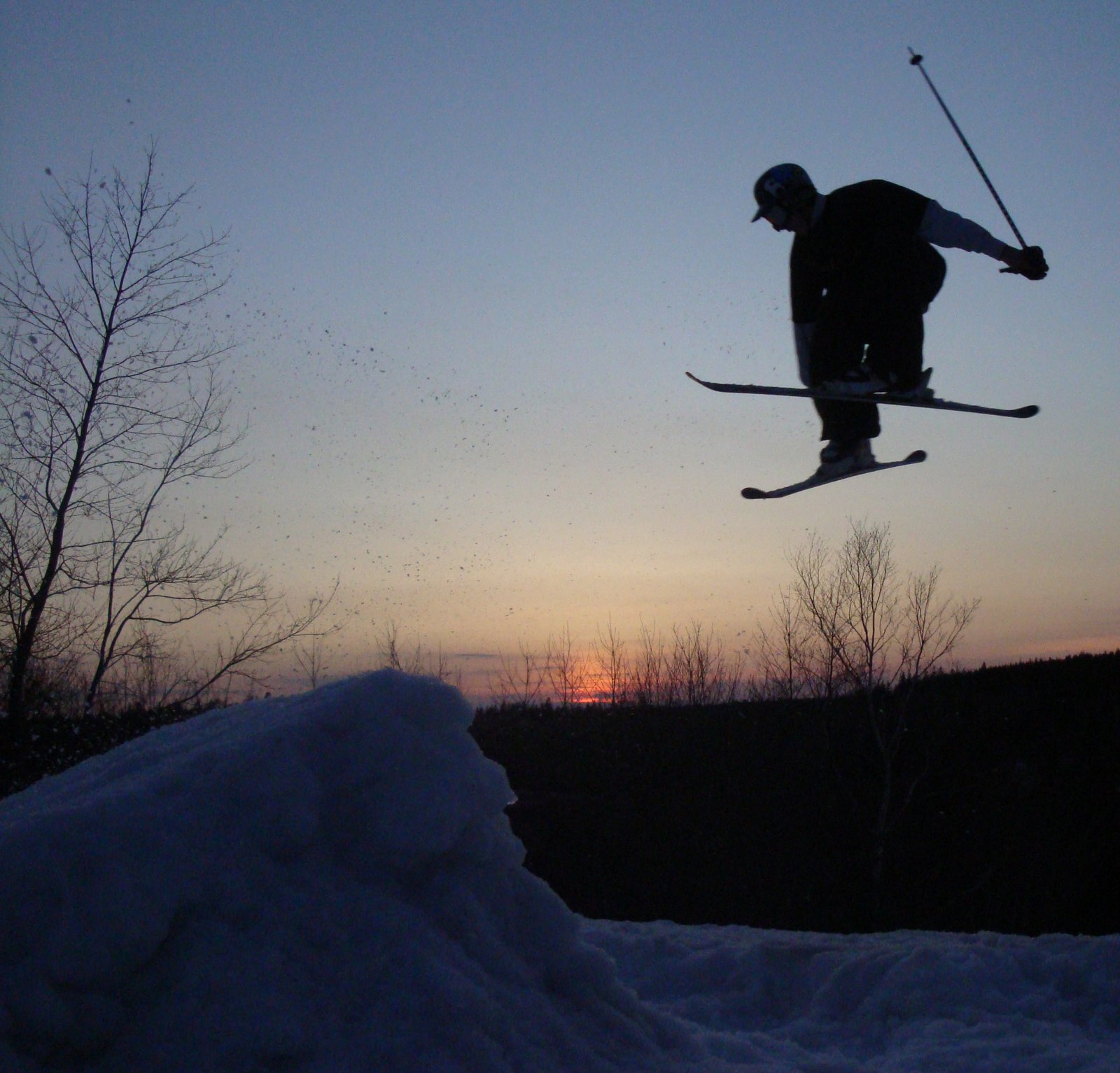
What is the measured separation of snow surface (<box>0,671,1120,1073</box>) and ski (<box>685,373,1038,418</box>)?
2.64 meters

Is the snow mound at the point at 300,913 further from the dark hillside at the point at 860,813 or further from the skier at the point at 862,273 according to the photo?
the dark hillside at the point at 860,813

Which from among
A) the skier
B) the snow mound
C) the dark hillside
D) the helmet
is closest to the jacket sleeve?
the skier

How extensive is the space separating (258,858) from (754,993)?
2738mm

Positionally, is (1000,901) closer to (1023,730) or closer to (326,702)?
(1023,730)

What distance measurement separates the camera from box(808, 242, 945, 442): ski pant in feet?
13.6

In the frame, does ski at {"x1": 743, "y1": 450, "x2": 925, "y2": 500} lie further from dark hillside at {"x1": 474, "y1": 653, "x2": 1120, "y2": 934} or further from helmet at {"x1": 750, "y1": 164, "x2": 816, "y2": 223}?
dark hillside at {"x1": 474, "y1": 653, "x2": 1120, "y2": 934}

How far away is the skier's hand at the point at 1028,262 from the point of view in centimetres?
409

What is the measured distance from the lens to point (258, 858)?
210cm

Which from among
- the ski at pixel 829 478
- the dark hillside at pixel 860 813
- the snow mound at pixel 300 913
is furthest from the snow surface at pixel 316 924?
the dark hillside at pixel 860 813

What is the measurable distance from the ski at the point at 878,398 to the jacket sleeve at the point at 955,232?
719mm

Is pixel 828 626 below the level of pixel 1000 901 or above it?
above

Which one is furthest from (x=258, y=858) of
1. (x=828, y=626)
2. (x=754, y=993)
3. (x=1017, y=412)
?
(x=828, y=626)

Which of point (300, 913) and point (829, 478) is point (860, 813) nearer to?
point (829, 478)

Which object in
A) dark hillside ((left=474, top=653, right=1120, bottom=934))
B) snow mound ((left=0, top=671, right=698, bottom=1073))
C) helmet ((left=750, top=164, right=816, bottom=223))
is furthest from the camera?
dark hillside ((left=474, top=653, right=1120, bottom=934))
